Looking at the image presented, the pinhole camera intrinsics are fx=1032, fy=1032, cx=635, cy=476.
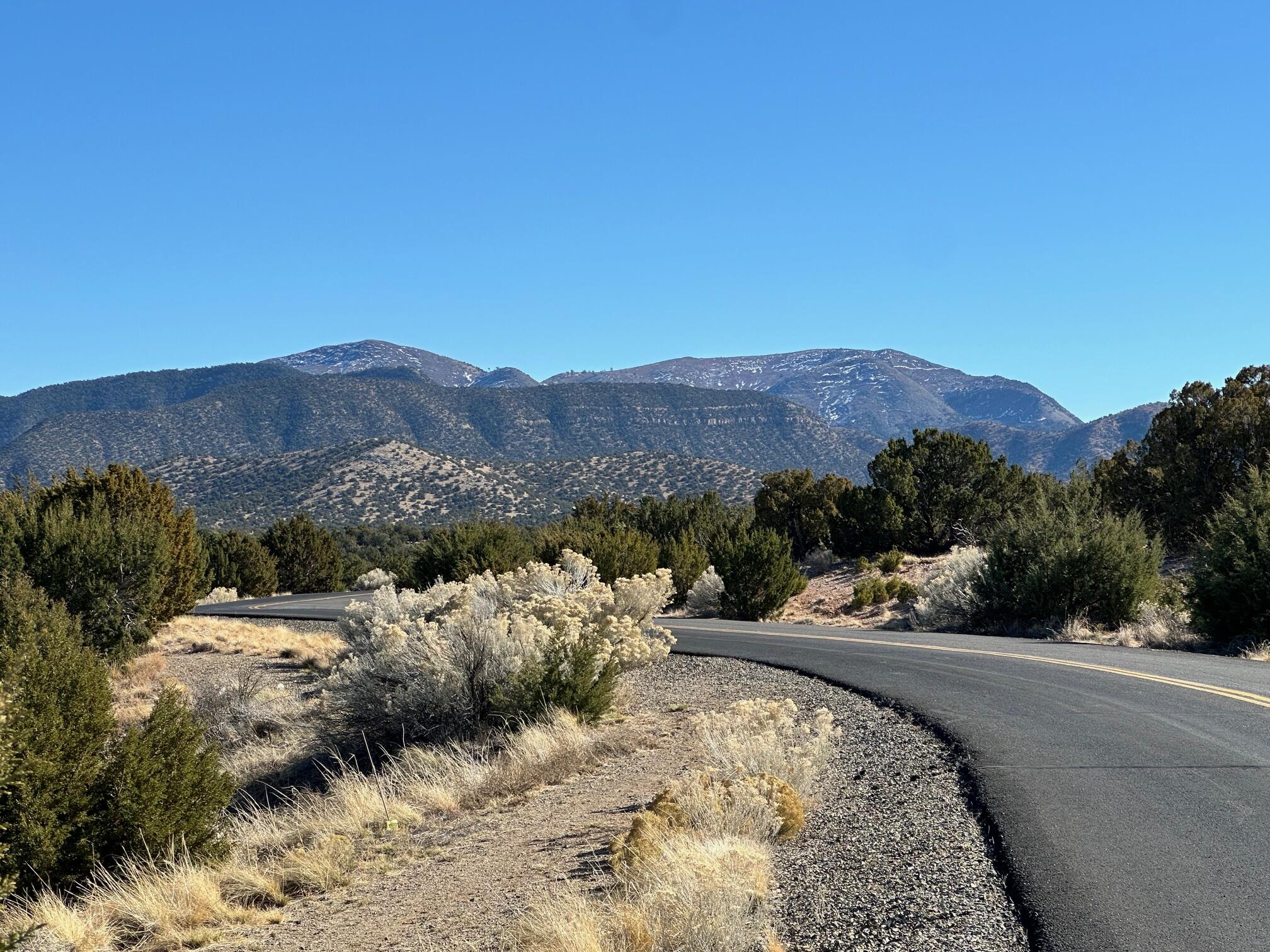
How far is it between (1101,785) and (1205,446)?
91.0ft

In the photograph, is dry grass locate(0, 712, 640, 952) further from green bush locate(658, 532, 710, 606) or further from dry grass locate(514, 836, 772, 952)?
green bush locate(658, 532, 710, 606)

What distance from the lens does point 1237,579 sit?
659 inches

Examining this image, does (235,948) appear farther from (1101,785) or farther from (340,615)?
(340,615)

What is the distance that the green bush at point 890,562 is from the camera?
1272 inches

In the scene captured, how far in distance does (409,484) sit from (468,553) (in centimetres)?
8561

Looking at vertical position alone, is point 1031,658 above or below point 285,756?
above

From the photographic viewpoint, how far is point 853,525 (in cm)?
3716

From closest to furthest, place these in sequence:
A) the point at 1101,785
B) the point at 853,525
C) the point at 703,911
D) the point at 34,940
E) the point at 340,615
A: the point at 703,911
the point at 34,940
the point at 1101,785
the point at 340,615
the point at 853,525

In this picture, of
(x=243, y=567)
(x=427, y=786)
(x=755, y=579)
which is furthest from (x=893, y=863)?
(x=243, y=567)

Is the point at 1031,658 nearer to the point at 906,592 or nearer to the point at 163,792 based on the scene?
the point at 163,792

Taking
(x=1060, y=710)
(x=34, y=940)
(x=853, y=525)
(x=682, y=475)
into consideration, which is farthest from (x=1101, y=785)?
(x=682, y=475)

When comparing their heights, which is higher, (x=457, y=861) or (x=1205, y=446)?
(x=1205, y=446)

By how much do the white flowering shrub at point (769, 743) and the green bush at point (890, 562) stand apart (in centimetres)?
2279

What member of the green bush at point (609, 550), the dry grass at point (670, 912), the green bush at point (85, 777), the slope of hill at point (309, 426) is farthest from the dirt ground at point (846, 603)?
the slope of hill at point (309, 426)
